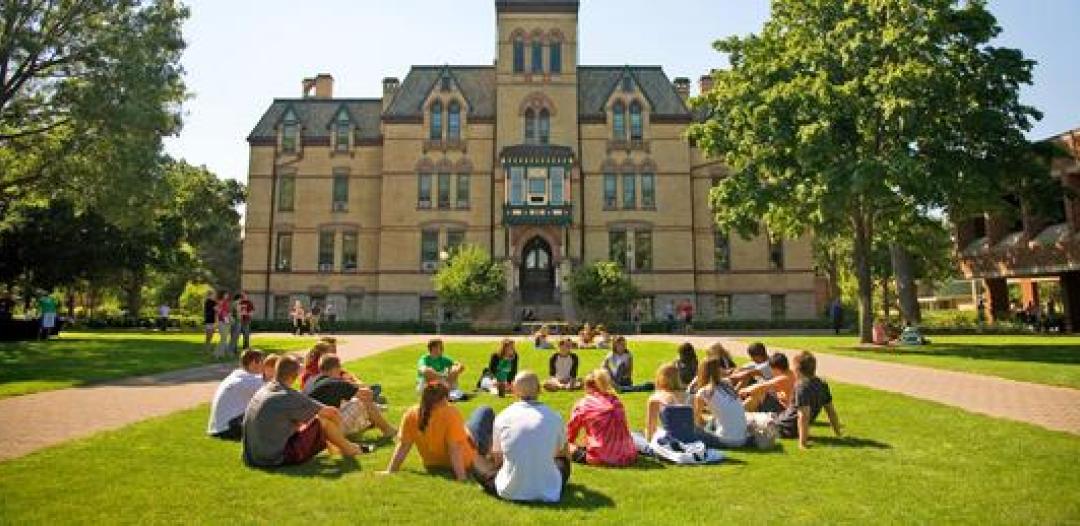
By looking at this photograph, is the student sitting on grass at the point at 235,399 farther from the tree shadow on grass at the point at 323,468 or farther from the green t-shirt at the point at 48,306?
the green t-shirt at the point at 48,306

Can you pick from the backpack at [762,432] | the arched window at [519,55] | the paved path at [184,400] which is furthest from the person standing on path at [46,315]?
the arched window at [519,55]

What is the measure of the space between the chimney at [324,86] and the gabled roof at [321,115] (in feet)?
9.02

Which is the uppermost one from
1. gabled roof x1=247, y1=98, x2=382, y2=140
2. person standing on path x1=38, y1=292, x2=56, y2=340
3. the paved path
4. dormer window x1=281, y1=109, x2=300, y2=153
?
gabled roof x1=247, y1=98, x2=382, y2=140

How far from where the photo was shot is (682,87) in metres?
48.9

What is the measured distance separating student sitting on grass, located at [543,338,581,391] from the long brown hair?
7.18 meters

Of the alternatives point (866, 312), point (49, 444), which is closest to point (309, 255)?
point (866, 312)

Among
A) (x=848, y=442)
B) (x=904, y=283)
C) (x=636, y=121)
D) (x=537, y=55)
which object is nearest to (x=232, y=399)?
(x=848, y=442)

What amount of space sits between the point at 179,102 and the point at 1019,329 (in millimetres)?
45071

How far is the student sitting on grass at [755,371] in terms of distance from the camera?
11.2 meters

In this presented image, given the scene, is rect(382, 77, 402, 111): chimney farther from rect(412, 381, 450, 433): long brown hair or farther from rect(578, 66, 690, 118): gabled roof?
rect(412, 381, 450, 433): long brown hair

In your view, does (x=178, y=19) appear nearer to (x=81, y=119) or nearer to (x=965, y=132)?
(x=81, y=119)

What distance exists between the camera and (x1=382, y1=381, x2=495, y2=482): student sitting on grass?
281 inches

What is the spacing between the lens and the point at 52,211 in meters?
40.1

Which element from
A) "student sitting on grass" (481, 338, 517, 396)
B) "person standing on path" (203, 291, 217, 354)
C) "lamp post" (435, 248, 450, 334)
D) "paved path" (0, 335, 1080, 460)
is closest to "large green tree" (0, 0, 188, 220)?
"person standing on path" (203, 291, 217, 354)
